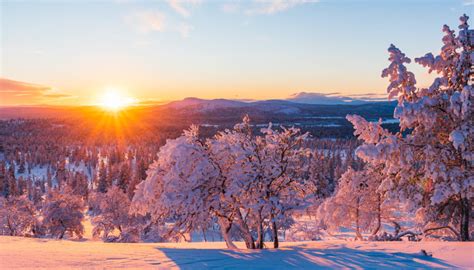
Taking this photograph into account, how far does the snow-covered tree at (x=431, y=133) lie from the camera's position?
46.0 ft

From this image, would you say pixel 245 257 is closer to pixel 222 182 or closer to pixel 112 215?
pixel 222 182

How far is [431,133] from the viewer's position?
1480 centimetres

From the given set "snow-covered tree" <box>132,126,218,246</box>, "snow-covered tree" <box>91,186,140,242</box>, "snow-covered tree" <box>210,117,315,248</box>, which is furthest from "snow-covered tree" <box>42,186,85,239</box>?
"snow-covered tree" <box>210,117,315,248</box>

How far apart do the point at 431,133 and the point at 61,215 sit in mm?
33920

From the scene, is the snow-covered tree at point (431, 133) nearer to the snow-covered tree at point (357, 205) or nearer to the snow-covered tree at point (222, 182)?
the snow-covered tree at point (222, 182)

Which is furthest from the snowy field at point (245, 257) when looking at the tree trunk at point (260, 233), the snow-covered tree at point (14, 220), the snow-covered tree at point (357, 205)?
the snow-covered tree at point (14, 220)

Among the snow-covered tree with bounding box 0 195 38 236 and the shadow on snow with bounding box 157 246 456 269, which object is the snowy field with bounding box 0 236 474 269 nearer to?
the shadow on snow with bounding box 157 246 456 269

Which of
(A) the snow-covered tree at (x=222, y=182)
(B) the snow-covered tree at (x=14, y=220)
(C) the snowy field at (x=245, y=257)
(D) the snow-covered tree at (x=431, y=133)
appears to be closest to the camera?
(C) the snowy field at (x=245, y=257)

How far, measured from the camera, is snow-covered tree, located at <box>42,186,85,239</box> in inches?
1426

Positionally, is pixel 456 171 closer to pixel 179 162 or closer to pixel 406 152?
pixel 406 152

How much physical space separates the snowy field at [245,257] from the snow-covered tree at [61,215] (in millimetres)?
24022

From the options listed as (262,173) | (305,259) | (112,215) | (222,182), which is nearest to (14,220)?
(112,215)

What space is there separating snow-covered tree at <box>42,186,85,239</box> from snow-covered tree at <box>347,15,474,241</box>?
31.7m

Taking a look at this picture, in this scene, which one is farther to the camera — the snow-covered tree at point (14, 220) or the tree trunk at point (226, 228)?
the snow-covered tree at point (14, 220)
